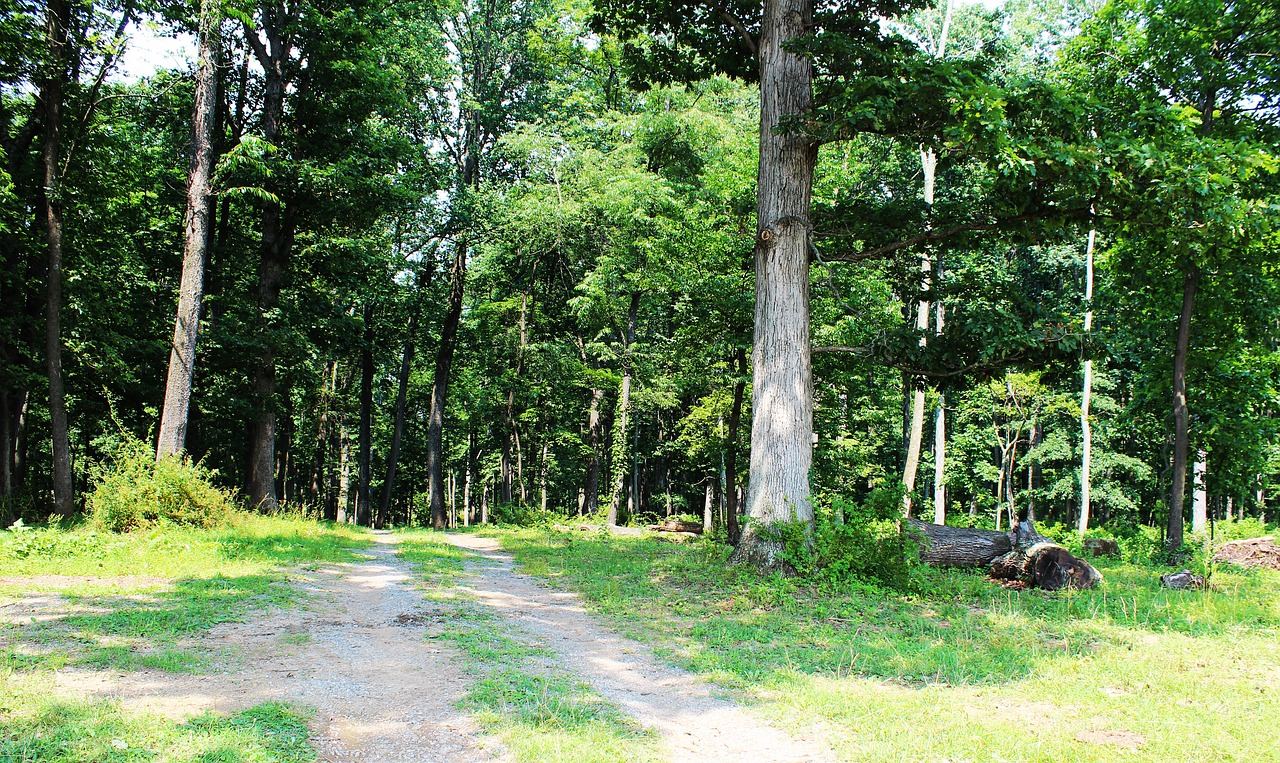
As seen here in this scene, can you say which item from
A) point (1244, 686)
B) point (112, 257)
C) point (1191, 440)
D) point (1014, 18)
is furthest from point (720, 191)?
point (1014, 18)

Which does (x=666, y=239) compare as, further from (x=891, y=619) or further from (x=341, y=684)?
(x=341, y=684)

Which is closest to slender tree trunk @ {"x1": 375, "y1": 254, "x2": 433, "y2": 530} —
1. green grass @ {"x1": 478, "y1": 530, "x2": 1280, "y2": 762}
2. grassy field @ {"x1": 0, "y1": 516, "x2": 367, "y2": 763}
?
grassy field @ {"x1": 0, "y1": 516, "x2": 367, "y2": 763}

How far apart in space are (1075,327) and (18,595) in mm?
11307

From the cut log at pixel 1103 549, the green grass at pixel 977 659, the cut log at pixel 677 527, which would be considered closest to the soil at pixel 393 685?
the green grass at pixel 977 659

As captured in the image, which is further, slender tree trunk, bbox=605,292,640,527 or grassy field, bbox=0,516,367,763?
slender tree trunk, bbox=605,292,640,527

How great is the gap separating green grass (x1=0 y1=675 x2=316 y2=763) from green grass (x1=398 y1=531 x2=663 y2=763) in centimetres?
101

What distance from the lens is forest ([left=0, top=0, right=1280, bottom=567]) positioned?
28.3 ft

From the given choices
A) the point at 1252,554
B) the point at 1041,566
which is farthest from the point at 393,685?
the point at 1252,554

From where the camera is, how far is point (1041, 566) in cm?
961

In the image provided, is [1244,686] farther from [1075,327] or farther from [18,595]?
[18,595]

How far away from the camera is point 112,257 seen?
55.5ft

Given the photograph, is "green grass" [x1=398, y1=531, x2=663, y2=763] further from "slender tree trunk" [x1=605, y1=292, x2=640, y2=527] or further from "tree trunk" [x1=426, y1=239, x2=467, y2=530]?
"tree trunk" [x1=426, y1=239, x2=467, y2=530]

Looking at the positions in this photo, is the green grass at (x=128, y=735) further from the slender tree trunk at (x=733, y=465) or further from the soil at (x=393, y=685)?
the slender tree trunk at (x=733, y=465)

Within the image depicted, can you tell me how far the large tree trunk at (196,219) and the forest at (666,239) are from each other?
62 millimetres
